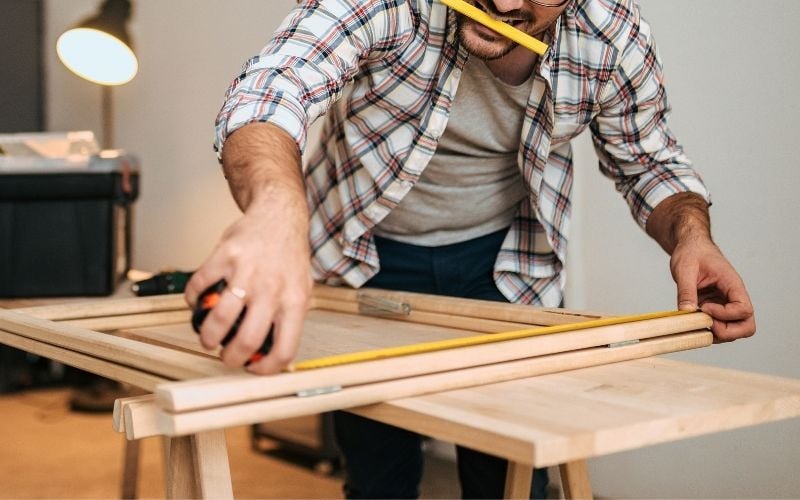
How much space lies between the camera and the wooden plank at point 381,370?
0.71 metres

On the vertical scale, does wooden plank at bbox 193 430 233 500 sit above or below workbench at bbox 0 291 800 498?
below

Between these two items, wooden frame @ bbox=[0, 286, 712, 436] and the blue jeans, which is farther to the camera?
the blue jeans

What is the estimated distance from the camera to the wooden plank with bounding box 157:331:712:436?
0.71m

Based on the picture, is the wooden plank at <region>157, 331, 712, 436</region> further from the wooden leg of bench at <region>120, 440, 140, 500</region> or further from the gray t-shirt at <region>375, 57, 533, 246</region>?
the wooden leg of bench at <region>120, 440, 140, 500</region>

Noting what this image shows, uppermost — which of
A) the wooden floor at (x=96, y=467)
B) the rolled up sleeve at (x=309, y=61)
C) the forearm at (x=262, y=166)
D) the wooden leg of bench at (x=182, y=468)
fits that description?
the rolled up sleeve at (x=309, y=61)

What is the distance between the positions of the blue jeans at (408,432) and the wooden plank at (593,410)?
1.82 feet

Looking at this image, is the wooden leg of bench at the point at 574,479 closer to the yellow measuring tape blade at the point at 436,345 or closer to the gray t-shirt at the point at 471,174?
the yellow measuring tape blade at the point at 436,345

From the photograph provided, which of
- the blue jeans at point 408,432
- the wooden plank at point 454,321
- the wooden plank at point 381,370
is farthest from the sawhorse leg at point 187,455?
the blue jeans at point 408,432

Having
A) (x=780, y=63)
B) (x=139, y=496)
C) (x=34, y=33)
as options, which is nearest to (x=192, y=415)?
(x=780, y=63)

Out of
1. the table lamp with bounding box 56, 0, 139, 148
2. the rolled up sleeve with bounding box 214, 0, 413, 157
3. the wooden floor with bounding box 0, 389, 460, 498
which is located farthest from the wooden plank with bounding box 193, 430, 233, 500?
the table lamp with bounding box 56, 0, 139, 148

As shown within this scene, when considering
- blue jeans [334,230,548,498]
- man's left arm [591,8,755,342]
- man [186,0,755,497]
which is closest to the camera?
man [186,0,755,497]

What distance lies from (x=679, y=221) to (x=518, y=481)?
0.42m

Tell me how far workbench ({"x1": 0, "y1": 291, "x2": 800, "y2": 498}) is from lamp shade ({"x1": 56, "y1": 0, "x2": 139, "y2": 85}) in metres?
1.92

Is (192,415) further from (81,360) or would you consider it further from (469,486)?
(469,486)
